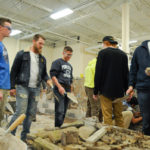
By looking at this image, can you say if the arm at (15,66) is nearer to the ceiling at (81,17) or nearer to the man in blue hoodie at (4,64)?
the man in blue hoodie at (4,64)

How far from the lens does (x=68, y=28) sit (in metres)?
7.97

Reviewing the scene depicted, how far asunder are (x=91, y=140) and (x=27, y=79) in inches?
44.0

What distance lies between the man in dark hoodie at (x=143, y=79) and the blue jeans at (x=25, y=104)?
124 cm

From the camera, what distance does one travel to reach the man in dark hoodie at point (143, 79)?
1.72 meters

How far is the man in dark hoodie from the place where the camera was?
67.6 inches

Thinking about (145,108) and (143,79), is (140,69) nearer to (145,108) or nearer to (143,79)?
(143,79)

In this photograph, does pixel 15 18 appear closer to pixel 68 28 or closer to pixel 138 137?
pixel 68 28

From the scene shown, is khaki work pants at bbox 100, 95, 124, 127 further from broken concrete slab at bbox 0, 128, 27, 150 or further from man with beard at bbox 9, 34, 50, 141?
broken concrete slab at bbox 0, 128, 27, 150

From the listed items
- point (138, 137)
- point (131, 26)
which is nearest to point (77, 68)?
point (131, 26)

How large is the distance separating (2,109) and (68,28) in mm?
6549

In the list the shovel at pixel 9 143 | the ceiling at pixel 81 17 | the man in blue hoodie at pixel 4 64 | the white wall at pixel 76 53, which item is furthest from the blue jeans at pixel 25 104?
the white wall at pixel 76 53

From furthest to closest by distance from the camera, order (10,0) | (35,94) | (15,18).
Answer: (15,18), (10,0), (35,94)

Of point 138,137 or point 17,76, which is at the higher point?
point 17,76

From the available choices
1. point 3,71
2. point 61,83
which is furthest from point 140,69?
point 3,71
